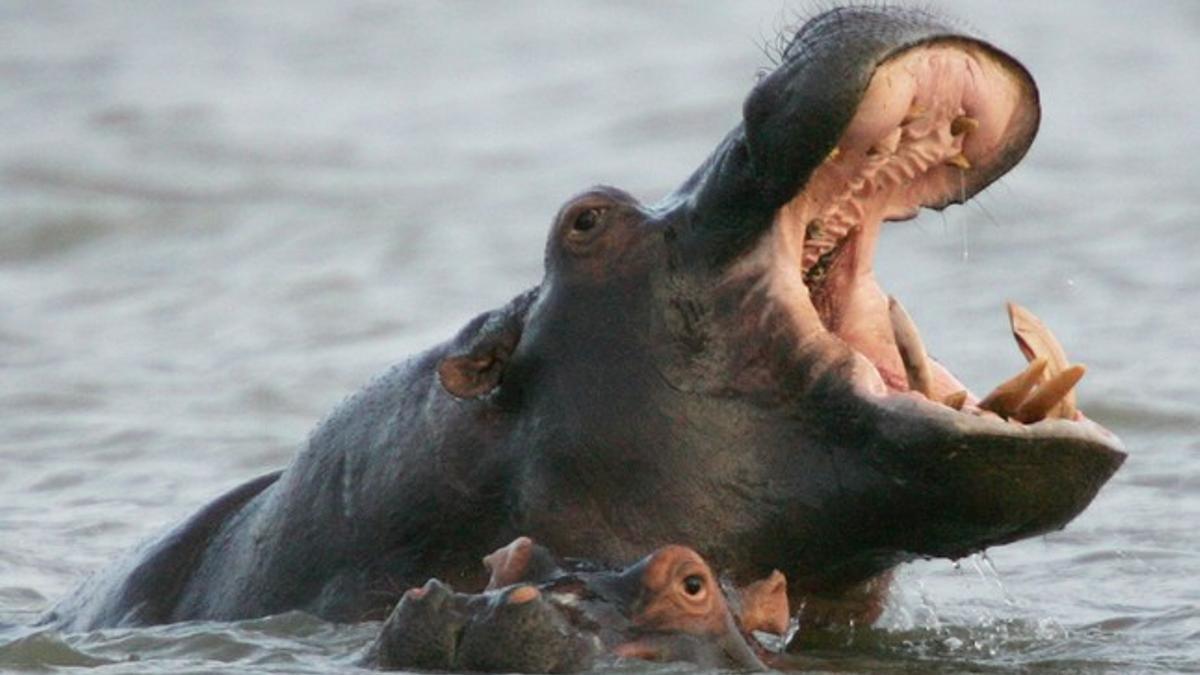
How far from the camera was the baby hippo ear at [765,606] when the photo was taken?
22.8ft

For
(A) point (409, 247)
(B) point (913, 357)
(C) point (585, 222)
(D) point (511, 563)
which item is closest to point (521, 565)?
(D) point (511, 563)

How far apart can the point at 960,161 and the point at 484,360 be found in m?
1.19

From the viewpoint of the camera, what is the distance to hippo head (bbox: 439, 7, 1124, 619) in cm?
693

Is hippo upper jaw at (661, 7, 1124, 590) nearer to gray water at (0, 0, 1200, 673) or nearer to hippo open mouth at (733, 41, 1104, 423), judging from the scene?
hippo open mouth at (733, 41, 1104, 423)

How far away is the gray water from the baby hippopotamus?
1.94 ft

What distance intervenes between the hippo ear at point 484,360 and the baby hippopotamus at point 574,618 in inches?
24.9

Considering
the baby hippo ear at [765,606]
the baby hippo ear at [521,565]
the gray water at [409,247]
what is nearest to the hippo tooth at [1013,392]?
the baby hippo ear at [765,606]

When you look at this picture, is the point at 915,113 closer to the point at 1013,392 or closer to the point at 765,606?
the point at 1013,392

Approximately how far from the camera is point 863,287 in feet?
24.5

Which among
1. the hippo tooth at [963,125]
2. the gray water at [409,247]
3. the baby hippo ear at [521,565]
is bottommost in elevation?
the baby hippo ear at [521,565]

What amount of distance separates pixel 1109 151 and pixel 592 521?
13.5 meters

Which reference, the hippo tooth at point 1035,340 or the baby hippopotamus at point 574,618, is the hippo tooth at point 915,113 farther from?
the baby hippopotamus at point 574,618

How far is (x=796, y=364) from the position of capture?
711 centimetres

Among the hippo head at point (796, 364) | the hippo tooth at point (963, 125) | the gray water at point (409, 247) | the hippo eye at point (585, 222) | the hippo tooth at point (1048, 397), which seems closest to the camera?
the hippo tooth at point (1048, 397)
